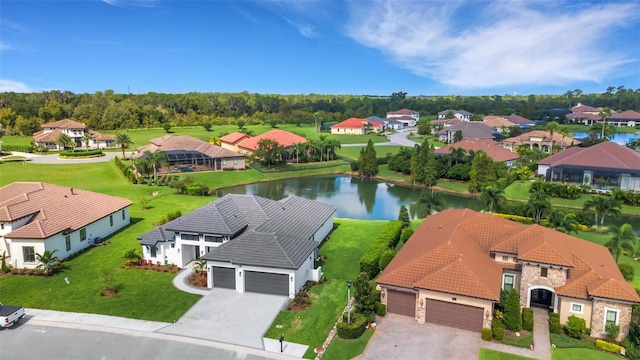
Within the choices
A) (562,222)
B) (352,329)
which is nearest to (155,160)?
(352,329)

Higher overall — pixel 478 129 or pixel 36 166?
pixel 478 129

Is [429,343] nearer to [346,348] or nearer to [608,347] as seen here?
[346,348]

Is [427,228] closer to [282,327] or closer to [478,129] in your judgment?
[282,327]

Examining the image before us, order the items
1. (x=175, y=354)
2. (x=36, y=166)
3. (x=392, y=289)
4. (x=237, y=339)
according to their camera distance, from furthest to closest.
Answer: (x=36, y=166)
(x=392, y=289)
(x=237, y=339)
(x=175, y=354)

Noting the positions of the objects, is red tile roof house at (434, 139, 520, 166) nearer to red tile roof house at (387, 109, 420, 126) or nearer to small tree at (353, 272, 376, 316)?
small tree at (353, 272, 376, 316)

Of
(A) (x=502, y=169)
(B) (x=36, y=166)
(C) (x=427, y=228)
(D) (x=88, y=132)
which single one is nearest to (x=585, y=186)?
(A) (x=502, y=169)
